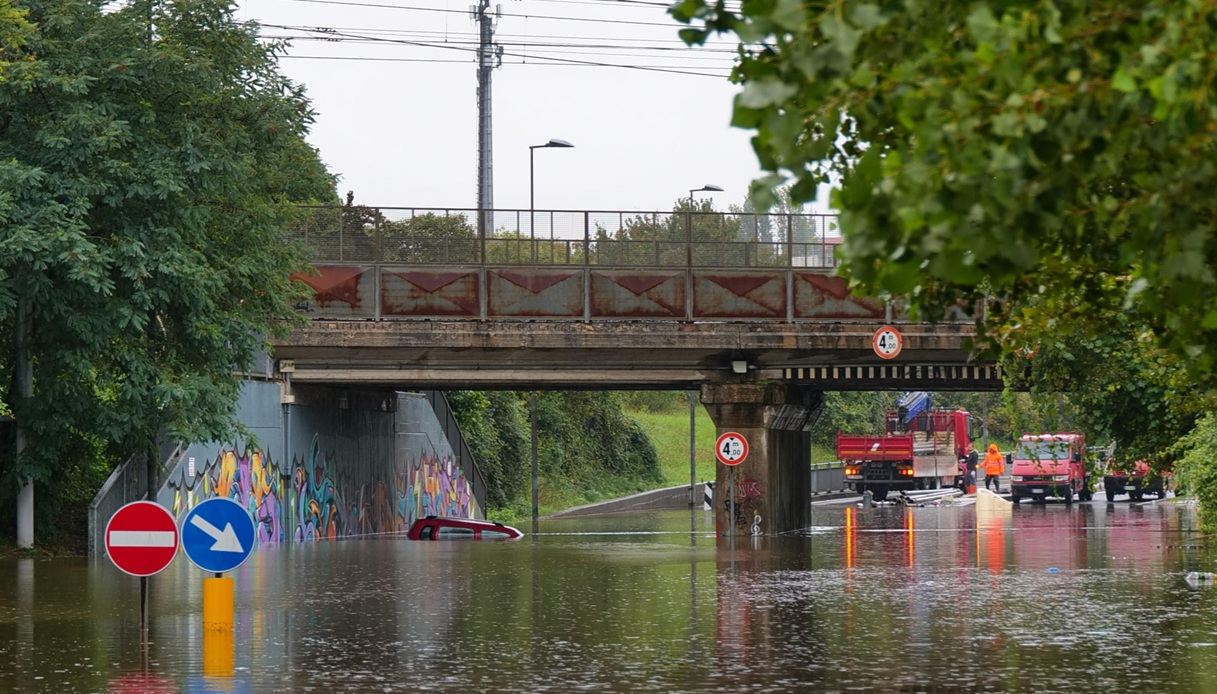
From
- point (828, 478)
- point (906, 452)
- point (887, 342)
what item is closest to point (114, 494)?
point (887, 342)

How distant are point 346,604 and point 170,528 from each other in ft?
24.6

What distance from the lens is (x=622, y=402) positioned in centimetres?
10150

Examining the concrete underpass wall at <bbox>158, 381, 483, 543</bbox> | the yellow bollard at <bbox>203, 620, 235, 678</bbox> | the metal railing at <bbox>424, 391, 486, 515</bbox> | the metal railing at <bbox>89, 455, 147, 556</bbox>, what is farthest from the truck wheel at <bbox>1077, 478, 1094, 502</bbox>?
the yellow bollard at <bbox>203, 620, 235, 678</bbox>

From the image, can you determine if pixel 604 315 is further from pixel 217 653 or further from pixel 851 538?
pixel 217 653

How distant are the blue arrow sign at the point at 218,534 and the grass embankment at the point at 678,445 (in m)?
66.4

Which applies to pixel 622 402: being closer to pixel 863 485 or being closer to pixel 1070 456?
pixel 863 485

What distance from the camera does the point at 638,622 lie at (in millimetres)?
18797

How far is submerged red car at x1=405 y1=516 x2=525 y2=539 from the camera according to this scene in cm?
4059

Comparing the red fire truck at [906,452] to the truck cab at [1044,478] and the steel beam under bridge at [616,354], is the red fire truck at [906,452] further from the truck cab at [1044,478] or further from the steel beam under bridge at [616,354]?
the steel beam under bridge at [616,354]

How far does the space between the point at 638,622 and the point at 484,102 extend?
34.7 meters

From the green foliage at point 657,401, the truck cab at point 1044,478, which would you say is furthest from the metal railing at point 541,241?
the green foliage at point 657,401

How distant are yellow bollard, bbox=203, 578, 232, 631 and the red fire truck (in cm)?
5883

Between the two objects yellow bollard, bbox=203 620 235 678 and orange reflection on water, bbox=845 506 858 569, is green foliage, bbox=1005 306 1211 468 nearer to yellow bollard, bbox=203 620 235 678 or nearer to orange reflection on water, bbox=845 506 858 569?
orange reflection on water, bbox=845 506 858 569

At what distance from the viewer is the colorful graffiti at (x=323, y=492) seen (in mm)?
37219
